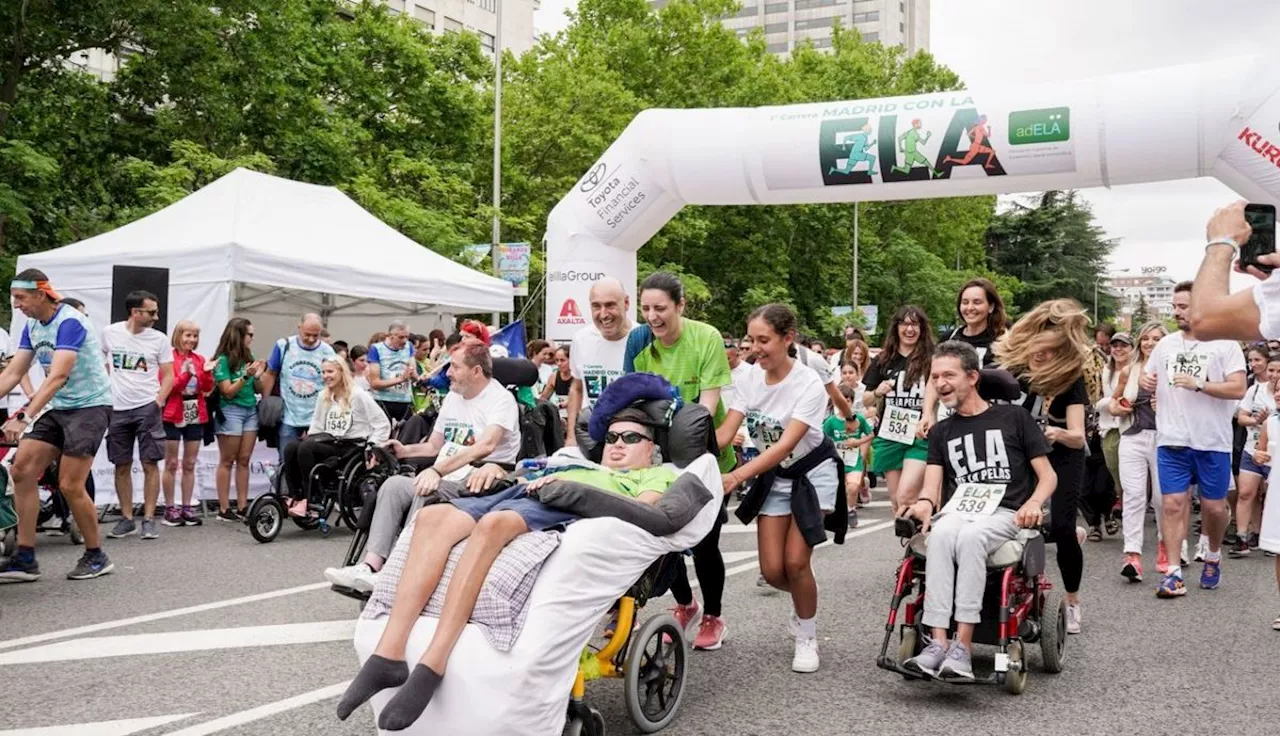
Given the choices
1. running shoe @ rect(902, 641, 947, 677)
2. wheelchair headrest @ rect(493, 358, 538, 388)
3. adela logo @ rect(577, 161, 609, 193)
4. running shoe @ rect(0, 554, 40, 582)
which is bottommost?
running shoe @ rect(0, 554, 40, 582)

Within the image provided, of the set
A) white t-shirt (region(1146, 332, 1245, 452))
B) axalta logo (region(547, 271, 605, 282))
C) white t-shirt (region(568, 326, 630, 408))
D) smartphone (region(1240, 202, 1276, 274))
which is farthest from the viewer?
axalta logo (region(547, 271, 605, 282))

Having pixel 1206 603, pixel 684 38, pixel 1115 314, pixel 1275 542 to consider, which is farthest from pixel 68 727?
pixel 1115 314

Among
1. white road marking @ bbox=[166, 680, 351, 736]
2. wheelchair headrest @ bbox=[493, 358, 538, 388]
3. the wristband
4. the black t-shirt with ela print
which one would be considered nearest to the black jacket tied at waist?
the black t-shirt with ela print

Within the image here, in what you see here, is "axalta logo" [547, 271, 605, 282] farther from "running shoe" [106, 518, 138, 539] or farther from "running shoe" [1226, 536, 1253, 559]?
"running shoe" [1226, 536, 1253, 559]

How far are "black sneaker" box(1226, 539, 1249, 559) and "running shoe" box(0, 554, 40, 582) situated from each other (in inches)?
367

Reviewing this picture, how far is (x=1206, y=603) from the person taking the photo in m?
7.64

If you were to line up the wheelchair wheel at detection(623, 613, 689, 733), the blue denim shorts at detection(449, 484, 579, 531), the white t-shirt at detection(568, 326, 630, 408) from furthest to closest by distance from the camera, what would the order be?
the white t-shirt at detection(568, 326, 630, 408)
the wheelchair wheel at detection(623, 613, 689, 733)
the blue denim shorts at detection(449, 484, 579, 531)

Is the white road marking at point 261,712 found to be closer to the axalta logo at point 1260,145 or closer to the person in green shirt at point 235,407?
the person in green shirt at point 235,407

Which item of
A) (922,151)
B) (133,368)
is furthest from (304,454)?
(922,151)

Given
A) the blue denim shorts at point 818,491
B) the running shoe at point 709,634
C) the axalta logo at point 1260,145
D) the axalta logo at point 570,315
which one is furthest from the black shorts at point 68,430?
the axalta logo at point 1260,145

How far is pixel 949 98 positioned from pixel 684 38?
85.5 ft

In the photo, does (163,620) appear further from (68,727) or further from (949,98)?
(949,98)

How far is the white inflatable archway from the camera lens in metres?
11.2

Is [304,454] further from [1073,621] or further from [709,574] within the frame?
[1073,621]
